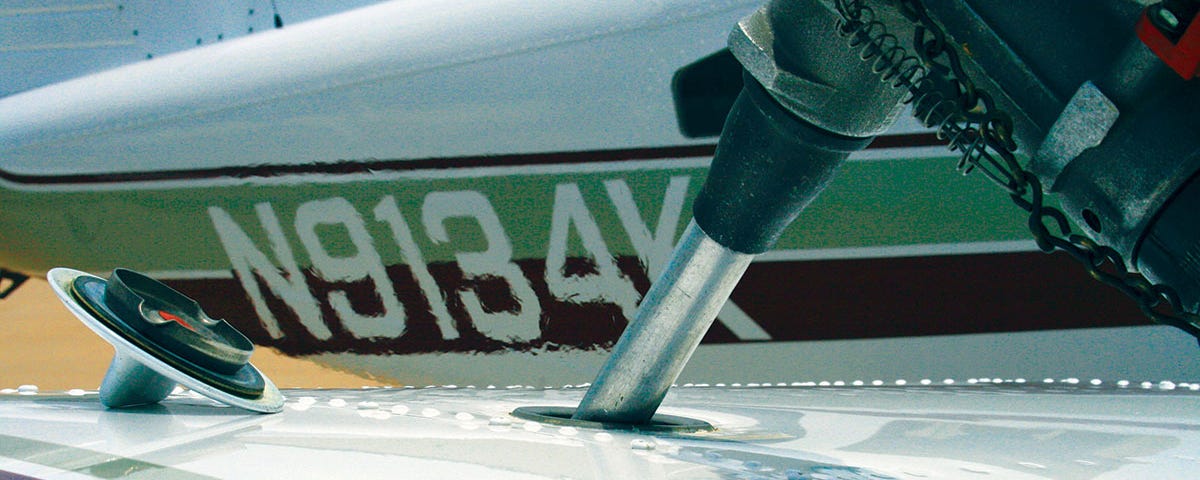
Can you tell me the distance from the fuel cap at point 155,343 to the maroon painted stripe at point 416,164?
795mm

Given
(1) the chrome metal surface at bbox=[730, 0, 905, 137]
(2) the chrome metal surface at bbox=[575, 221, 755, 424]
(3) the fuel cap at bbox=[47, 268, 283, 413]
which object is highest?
(1) the chrome metal surface at bbox=[730, 0, 905, 137]

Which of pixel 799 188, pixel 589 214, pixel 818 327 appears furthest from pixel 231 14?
pixel 799 188

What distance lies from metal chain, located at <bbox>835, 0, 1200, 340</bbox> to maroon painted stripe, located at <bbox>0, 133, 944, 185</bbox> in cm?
94

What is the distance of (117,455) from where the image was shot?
63 centimetres

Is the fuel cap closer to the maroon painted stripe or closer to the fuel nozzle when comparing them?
the fuel nozzle

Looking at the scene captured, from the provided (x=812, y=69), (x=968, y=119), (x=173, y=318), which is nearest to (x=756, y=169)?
(x=812, y=69)

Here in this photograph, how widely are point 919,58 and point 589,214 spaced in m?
1.04

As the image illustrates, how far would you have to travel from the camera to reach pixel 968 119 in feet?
1.76

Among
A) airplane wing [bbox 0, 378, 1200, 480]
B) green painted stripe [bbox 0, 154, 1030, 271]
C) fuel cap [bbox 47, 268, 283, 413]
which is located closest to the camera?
airplane wing [bbox 0, 378, 1200, 480]

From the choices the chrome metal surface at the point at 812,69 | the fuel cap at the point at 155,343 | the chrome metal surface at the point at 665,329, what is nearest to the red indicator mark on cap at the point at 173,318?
the fuel cap at the point at 155,343

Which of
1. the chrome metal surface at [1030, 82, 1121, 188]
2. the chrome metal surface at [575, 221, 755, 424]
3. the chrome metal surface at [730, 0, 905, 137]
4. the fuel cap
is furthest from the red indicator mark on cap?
the chrome metal surface at [1030, 82, 1121, 188]

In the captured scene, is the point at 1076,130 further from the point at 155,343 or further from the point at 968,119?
the point at 155,343

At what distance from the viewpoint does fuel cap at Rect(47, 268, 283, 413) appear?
74cm

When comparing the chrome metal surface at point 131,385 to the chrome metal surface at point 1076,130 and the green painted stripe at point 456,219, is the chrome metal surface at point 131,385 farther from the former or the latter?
the green painted stripe at point 456,219
